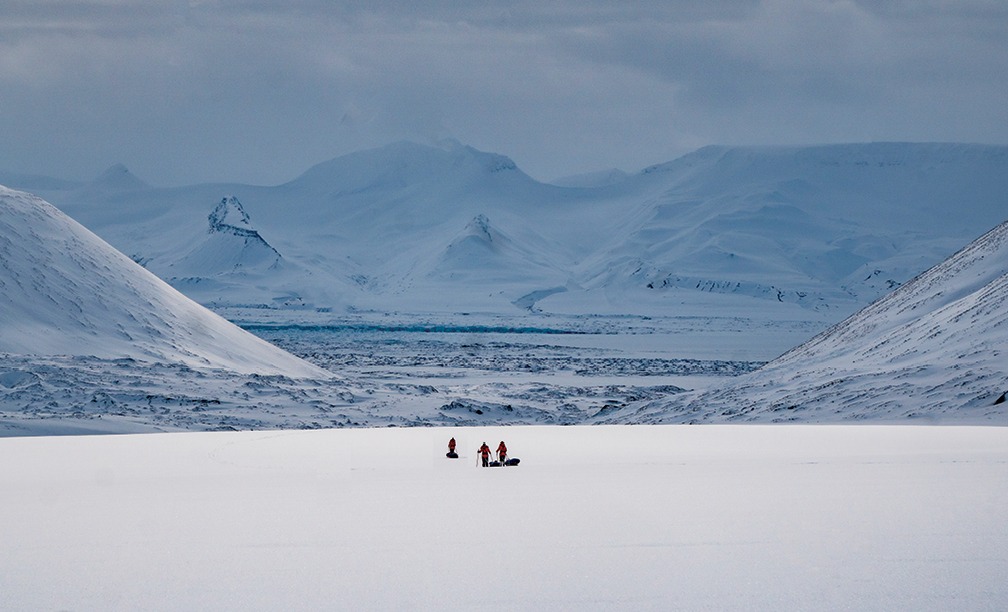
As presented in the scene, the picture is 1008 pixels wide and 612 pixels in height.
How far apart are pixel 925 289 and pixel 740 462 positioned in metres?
19.4

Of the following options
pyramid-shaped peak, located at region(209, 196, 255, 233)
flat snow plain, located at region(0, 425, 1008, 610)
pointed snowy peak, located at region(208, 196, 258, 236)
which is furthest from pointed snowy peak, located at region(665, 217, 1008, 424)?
pyramid-shaped peak, located at region(209, 196, 255, 233)

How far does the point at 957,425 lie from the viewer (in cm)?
1706

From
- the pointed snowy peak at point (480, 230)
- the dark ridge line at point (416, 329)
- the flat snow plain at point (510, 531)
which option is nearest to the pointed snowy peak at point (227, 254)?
the pointed snowy peak at point (480, 230)

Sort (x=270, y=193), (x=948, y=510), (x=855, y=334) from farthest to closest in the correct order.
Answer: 1. (x=270, y=193)
2. (x=855, y=334)
3. (x=948, y=510)

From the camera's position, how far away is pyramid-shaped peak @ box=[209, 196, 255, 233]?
362 feet

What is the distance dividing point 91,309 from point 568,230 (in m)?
121

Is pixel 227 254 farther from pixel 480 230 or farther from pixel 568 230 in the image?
pixel 568 230

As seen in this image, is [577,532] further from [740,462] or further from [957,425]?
[957,425]

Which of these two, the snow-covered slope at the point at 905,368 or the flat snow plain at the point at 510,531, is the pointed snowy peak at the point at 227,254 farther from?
the flat snow plain at the point at 510,531

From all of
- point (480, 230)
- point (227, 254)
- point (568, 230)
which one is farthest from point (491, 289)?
point (568, 230)

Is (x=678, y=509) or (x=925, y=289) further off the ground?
(x=925, y=289)

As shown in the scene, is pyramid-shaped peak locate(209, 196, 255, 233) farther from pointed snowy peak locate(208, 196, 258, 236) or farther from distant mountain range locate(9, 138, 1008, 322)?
distant mountain range locate(9, 138, 1008, 322)

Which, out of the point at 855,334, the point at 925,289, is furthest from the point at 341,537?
the point at 925,289

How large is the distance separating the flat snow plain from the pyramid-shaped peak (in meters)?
100
